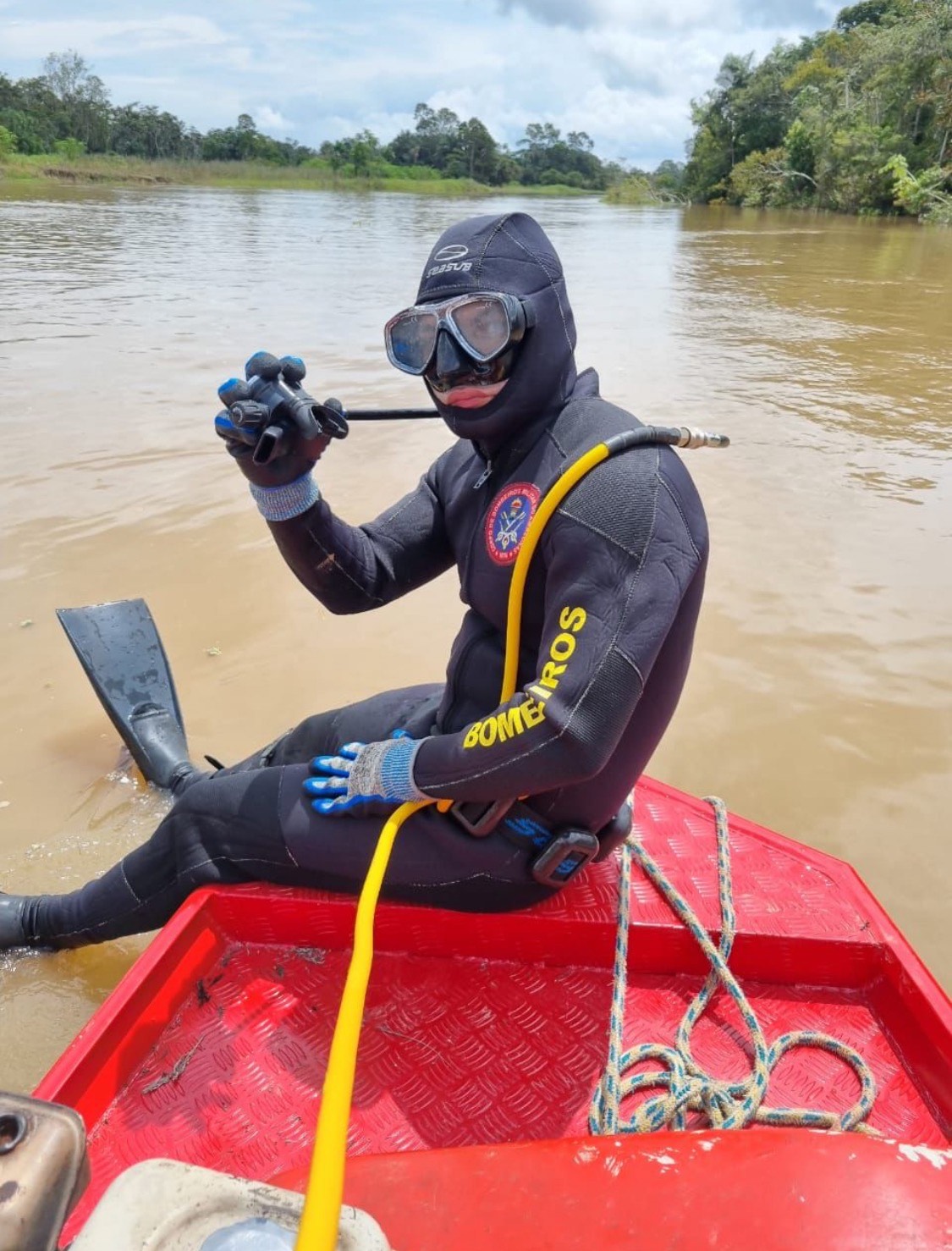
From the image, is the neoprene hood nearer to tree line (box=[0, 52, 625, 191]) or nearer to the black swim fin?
the black swim fin

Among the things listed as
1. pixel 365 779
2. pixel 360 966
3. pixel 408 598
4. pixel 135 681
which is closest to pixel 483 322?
pixel 365 779

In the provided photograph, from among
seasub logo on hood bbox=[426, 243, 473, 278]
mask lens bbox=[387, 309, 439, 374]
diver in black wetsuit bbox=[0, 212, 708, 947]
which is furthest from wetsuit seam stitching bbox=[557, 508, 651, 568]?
seasub logo on hood bbox=[426, 243, 473, 278]

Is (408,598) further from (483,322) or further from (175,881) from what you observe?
(483,322)

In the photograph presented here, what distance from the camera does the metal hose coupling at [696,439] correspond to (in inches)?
63.3

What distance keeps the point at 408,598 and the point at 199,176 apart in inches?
2215

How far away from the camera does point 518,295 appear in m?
1.72

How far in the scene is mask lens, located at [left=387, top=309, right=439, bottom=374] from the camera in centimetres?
173

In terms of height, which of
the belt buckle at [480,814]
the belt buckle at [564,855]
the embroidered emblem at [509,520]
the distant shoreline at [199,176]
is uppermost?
the distant shoreline at [199,176]

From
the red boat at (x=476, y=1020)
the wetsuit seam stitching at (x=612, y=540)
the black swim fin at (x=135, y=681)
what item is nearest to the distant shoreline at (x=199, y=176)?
the black swim fin at (x=135, y=681)

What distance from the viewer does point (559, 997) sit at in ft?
6.09

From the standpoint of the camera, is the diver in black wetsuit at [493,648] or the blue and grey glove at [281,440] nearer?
the diver in black wetsuit at [493,648]

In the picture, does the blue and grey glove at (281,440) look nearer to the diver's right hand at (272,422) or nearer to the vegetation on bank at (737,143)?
the diver's right hand at (272,422)

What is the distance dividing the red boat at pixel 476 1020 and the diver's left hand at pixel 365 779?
0.22 metres

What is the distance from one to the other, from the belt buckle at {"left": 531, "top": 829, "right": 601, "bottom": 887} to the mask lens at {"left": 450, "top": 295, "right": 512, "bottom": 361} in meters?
0.93
